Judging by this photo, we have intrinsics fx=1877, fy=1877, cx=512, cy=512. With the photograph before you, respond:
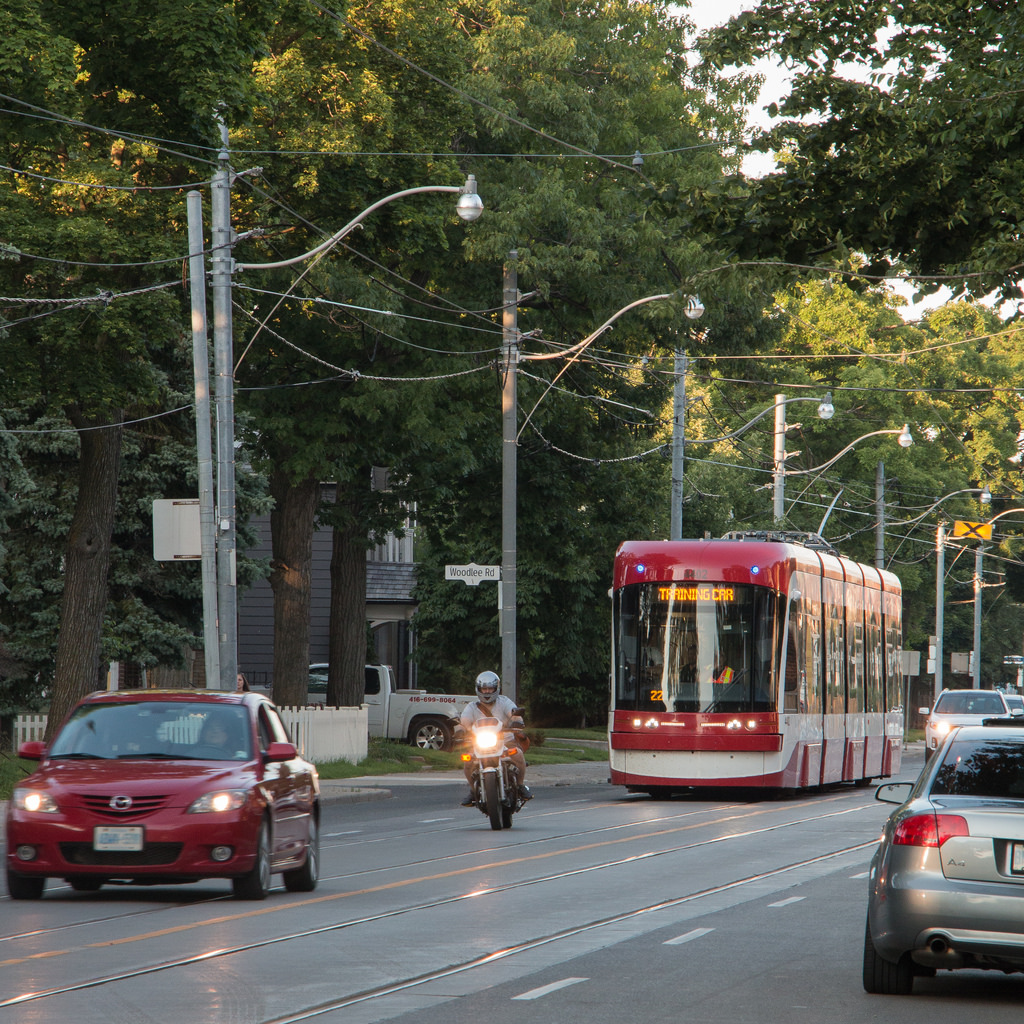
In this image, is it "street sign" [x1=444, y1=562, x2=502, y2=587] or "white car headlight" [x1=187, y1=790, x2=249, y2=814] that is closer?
"white car headlight" [x1=187, y1=790, x2=249, y2=814]

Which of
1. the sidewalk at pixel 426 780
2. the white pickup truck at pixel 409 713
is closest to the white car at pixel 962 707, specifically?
the sidewalk at pixel 426 780

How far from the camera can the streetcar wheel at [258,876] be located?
12.8 metres

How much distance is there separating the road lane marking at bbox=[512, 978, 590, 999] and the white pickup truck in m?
30.0

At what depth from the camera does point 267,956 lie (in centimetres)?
1026

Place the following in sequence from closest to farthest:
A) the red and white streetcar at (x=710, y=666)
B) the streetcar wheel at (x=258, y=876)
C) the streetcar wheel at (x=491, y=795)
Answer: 1. the streetcar wheel at (x=258, y=876)
2. the streetcar wheel at (x=491, y=795)
3. the red and white streetcar at (x=710, y=666)

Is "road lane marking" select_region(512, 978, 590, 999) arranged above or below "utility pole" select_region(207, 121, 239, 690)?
below

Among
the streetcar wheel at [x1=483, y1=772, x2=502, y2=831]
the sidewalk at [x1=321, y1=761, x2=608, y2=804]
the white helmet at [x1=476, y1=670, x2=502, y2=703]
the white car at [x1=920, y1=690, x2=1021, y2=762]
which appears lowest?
the sidewalk at [x1=321, y1=761, x2=608, y2=804]

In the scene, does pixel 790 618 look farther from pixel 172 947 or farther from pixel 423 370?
pixel 172 947

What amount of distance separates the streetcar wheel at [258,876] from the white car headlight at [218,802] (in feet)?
0.98

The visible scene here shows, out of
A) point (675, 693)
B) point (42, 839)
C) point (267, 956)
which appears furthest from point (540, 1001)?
point (675, 693)

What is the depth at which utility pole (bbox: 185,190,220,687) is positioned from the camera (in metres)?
23.1

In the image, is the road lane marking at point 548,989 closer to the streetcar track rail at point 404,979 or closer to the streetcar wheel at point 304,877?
the streetcar track rail at point 404,979

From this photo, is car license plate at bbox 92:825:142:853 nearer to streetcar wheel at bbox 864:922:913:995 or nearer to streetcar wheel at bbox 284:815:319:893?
streetcar wheel at bbox 284:815:319:893

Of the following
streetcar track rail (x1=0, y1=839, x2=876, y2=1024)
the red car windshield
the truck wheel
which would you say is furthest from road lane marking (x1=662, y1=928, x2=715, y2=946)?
the truck wheel
